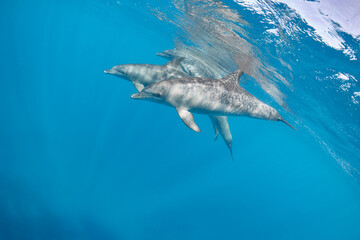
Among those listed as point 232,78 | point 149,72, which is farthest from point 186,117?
point 149,72

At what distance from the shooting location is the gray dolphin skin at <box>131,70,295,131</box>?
17.0 ft

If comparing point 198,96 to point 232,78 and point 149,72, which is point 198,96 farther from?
point 149,72

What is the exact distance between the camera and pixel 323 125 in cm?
1966

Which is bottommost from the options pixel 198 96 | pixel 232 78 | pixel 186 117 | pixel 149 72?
pixel 186 117

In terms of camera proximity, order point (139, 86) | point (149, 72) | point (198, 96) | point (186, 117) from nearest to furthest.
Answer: point (198, 96) < point (186, 117) < point (149, 72) < point (139, 86)

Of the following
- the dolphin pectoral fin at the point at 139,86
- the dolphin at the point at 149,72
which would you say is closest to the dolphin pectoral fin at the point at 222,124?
the dolphin at the point at 149,72

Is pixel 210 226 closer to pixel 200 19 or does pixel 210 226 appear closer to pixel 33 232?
pixel 33 232

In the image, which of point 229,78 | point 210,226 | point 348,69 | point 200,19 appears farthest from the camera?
point 210,226

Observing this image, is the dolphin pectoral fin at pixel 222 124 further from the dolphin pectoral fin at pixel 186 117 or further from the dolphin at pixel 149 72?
the dolphin pectoral fin at pixel 186 117

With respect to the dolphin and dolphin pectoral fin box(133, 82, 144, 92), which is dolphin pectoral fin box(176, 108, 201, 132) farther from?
dolphin pectoral fin box(133, 82, 144, 92)

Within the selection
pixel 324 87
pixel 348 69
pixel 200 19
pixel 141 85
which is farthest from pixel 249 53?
pixel 141 85

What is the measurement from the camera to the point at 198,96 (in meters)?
5.25

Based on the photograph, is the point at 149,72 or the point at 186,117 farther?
the point at 149,72

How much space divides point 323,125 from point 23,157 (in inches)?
1148
